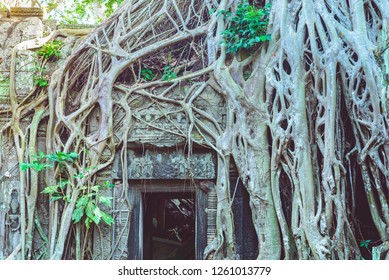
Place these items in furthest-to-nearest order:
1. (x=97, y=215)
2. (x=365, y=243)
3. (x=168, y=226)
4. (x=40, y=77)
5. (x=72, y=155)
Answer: (x=168, y=226) → (x=40, y=77) → (x=72, y=155) → (x=97, y=215) → (x=365, y=243)

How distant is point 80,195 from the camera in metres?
4.30

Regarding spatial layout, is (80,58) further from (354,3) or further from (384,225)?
(384,225)

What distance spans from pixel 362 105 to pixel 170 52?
77.1 inches

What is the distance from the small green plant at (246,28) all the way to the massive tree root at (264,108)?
85mm

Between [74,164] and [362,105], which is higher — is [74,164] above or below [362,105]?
below

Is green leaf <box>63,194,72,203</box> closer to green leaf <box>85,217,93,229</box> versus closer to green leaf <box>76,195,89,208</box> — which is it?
green leaf <box>76,195,89,208</box>

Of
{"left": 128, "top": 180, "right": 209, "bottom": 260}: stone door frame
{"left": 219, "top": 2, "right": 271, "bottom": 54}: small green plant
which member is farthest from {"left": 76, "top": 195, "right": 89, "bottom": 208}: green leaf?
{"left": 219, "top": 2, "right": 271, "bottom": 54}: small green plant

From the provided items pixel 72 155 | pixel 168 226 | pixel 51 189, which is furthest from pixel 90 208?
pixel 168 226

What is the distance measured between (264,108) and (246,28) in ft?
2.55

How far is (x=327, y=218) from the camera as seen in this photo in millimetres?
3816

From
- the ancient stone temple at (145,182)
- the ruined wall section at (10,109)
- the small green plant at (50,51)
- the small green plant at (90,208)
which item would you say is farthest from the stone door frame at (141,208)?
the small green plant at (50,51)

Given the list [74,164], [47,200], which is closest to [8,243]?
[47,200]

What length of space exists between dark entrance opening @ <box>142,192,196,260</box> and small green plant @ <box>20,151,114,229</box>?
842mm

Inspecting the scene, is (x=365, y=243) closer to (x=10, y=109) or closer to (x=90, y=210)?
(x=90, y=210)
